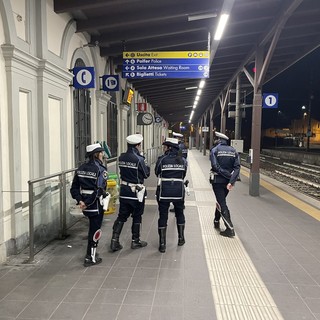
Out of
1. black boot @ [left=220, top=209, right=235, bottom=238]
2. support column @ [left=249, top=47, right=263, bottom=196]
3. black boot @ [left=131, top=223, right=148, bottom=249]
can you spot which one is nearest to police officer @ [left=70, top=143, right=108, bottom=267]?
black boot @ [left=131, top=223, right=148, bottom=249]

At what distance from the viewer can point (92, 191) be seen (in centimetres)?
421

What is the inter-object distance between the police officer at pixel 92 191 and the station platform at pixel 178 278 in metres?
0.33

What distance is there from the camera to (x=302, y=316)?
3.13m

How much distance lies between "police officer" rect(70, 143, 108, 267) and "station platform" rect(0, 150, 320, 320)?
330 millimetres

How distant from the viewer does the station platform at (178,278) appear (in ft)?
10.5

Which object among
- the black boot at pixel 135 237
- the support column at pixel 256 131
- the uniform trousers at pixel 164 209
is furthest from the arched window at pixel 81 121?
the support column at pixel 256 131

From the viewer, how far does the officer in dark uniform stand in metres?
5.54

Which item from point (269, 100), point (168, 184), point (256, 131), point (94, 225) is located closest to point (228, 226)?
point (168, 184)

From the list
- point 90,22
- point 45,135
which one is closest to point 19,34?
point 45,135

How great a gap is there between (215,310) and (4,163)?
3.11m

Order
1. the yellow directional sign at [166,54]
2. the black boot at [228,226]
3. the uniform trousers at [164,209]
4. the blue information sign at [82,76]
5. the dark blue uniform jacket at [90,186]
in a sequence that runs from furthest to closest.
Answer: the yellow directional sign at [166,54] → the blue information sign at [82,76] → the black boot at [228,226] → the uniform trousers at [164,209] → the dark blue uniform jacket at [90,186]

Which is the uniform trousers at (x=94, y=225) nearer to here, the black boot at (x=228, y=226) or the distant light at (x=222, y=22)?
the black boot at (x=228, y=226)

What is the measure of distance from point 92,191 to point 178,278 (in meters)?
1.46

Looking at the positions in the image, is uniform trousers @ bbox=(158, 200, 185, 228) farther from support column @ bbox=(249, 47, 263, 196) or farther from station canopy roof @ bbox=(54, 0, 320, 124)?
support column @ bbox=(249, 47, 263, 196)
